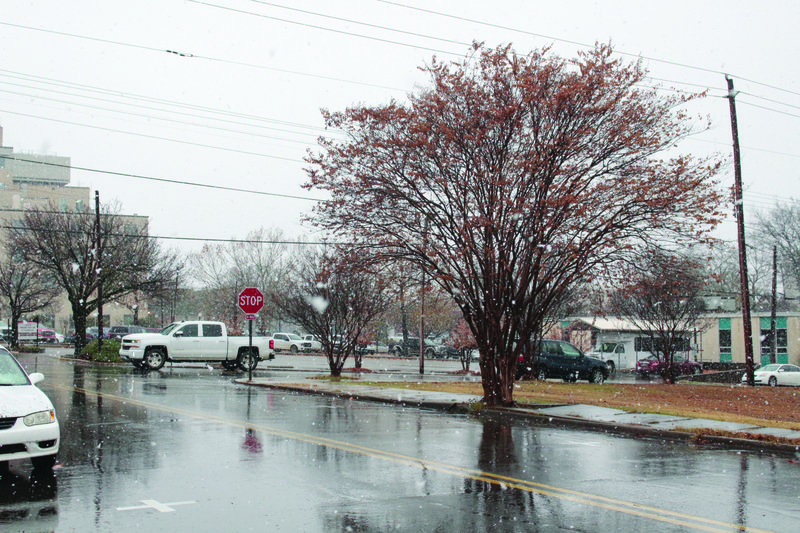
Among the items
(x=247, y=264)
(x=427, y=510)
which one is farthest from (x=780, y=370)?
(x=247, y=264)

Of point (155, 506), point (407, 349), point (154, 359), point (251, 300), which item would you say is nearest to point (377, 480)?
point (155, 506)

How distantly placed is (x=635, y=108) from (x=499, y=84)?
3146 mm

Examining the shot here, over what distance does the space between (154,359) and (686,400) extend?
67.8 ft

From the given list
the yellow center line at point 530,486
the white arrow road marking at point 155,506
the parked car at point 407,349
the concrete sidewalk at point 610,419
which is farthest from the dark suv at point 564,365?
the parked car at point 407,349

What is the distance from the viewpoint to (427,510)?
7.21 m

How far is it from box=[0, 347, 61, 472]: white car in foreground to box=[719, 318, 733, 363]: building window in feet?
190

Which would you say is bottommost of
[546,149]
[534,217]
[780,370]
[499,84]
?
[780,370]

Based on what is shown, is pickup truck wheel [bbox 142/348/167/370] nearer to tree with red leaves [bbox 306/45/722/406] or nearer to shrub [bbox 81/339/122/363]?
shrub [bbox 81/339/122/363]

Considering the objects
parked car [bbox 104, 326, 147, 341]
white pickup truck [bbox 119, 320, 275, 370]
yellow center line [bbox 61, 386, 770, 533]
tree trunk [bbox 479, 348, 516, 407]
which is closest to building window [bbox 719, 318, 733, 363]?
white pickup truck [bbox 119, 320, 275, 370]

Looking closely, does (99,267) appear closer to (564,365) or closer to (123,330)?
(123,330)

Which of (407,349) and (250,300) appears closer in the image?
(250,300)

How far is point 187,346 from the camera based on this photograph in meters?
31.6

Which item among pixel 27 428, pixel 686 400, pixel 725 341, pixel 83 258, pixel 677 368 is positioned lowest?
pixel 677 368

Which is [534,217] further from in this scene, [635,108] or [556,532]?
[556,532]
